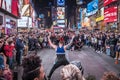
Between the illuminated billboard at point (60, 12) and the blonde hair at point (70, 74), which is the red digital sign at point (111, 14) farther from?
the illuminated billboard at point (60, 12)

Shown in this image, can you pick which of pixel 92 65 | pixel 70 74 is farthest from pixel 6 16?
pixel 70 74

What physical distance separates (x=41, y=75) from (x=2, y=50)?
11325 mm

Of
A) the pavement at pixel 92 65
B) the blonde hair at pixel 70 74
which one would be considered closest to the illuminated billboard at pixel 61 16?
the pavement at pixel 92 65

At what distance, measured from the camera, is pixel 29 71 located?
16.3ft

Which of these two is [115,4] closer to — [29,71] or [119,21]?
[119,21]

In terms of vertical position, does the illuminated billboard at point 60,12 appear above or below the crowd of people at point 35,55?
above

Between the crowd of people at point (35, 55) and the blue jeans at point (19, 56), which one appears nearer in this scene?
the crowd of people at point (35, 55)

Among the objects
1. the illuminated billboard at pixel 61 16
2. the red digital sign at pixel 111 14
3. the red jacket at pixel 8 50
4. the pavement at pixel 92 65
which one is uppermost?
the illuminated billboard at pixel 61 16

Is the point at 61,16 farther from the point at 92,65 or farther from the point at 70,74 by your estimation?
the point at 70,74

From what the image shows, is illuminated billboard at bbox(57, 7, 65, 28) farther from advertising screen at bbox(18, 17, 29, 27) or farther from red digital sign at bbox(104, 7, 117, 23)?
red digital sign at bbox(104, 7, 117, 23)

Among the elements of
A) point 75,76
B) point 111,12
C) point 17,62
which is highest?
point 111,12

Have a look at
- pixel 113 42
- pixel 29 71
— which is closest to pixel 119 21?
pixel 113 42

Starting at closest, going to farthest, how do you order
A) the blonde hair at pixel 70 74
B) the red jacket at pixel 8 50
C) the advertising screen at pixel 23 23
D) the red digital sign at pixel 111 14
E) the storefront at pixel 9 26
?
the blonde hair at pixel 70 74, the red jacket at pixel 8 50, the storefront at pixel 9 26, the red digital sign at pixel 111 14, the advertising screen at pixel 23 23

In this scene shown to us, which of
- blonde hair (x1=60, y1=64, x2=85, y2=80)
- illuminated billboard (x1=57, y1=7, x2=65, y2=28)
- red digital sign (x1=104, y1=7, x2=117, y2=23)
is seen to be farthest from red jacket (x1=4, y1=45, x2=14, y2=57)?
illuminated billboard (x1=57, y1=7, x2=65, y2=28)
